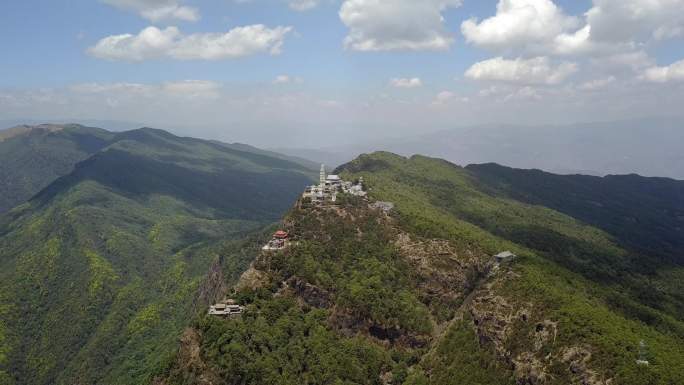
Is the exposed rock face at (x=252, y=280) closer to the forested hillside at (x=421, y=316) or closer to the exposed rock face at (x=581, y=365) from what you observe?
the forested hillside at (x=421, y=316)

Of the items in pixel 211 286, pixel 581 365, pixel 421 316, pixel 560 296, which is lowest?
pixel 211 286

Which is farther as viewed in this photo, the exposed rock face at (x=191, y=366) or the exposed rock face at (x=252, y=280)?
the exposed rock face at (x=252, y=280)

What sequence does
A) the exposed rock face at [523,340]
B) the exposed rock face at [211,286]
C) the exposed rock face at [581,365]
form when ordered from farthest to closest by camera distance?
the exposed rock face at [211,286]
the exposed rock face at [523,340]
the exposed rock face at [581,365]

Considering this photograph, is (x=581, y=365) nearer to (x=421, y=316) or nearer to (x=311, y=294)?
(x=421, y=316)

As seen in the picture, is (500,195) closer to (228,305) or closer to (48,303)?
(228,305)

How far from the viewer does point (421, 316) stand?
8950cm

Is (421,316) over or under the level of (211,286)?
over

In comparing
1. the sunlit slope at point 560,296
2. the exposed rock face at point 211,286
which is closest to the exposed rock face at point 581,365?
the sunlit slope at point 560,296

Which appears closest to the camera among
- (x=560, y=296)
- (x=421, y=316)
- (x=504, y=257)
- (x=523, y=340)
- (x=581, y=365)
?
(x=581, y=365)

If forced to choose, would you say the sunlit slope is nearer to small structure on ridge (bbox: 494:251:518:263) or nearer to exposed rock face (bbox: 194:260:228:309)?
small structure on ridge (bbox: 494:251:518:263)

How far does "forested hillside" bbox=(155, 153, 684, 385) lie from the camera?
67.4 m

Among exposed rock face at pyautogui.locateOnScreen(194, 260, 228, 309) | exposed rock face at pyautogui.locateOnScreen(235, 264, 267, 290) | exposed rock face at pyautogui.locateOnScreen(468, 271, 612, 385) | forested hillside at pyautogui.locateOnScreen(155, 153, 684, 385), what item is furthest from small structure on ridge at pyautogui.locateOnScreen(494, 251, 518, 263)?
exposed rock face at pyautogui.locateOnScreen(194, 260, 228, 309)

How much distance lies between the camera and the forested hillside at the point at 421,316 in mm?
67375

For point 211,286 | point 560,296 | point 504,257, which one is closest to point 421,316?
point 504,257
